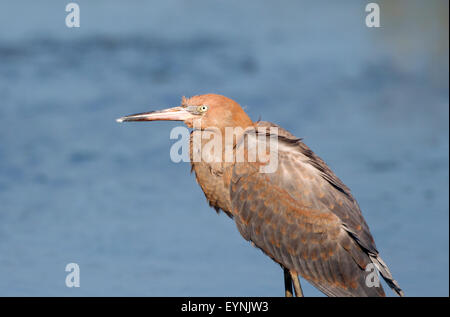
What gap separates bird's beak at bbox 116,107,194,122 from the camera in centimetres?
805

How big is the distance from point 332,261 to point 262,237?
0.88 meters

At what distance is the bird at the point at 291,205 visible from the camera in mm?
7254

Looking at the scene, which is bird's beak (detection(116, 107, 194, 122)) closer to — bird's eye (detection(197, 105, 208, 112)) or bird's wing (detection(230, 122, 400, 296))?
bird's eye (detection(197, 105, 208, 112))

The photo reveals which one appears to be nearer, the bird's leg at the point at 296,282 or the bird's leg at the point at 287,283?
the bird's leg at the point at 296,282

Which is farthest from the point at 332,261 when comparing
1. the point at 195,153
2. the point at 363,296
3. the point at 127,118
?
the point at 127,118

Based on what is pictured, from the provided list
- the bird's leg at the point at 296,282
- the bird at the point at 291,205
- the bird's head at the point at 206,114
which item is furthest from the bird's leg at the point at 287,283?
the bird's head at the point at 206,114

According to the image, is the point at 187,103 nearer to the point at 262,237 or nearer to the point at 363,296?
the point at 262,237

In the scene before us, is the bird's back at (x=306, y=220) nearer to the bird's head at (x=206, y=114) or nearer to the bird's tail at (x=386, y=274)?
the bird's tail at (x=386, y=274)

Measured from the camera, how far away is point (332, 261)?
7.31 metres

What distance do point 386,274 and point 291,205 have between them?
1.35 m

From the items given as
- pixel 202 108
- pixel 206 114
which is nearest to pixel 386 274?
pixel 206 114

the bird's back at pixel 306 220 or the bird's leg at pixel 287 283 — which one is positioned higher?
the bird's back at pixel 306 220

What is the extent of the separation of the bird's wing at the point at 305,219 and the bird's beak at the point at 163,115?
0.97 metres

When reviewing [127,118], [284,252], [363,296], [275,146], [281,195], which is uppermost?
[127,118]
